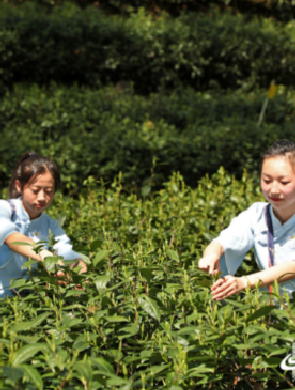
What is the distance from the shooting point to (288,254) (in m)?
2.48

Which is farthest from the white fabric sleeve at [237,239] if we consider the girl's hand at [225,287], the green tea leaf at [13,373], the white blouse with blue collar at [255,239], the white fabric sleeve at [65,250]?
the green tea leaf at [13,373]

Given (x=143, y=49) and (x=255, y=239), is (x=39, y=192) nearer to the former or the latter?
(x=255, y=239)

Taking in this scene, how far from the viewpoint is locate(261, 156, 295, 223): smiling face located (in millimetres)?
2391

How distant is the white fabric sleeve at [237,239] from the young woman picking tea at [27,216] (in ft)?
2.76

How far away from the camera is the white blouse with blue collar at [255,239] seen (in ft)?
8.16

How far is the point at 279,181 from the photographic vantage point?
2.41 m

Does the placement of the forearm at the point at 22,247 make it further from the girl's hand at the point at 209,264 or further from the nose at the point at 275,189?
the nose at the point at 275,189

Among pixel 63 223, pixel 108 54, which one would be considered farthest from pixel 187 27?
pixel 63 223

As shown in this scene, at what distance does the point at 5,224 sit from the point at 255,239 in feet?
4.68

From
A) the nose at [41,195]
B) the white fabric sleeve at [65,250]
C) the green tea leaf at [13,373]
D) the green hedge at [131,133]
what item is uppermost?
the green tea leaf at [13,373]

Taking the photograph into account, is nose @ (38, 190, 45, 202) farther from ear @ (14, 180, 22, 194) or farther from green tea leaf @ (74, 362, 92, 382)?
green tea leaf @ (74, 362, 92, 382)

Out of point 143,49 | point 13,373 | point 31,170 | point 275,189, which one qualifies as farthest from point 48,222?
point 143,49

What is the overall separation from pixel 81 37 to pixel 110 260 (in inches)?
242

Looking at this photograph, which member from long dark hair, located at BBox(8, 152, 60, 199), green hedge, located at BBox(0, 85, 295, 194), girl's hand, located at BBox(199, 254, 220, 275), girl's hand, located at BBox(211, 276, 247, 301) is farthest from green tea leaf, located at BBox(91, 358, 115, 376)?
green hedge, located at BBox(0, 85, 295, 194)
